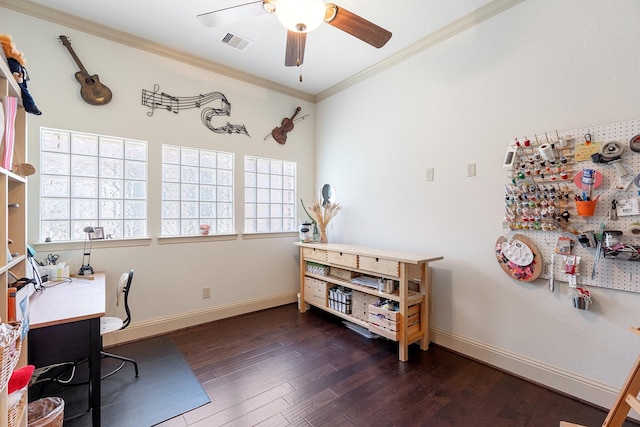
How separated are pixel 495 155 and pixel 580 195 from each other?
64 cm

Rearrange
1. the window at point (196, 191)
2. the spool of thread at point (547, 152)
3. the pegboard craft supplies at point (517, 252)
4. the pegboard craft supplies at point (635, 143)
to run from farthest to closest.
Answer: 1. the window at point (196, 191)
2. the pegboard craft supplies at point (517, 252)
3. the spool of thread at point (547, 152)
4. the pegboard craft supplies at point (635, 143)

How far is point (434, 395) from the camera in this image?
1.98 m

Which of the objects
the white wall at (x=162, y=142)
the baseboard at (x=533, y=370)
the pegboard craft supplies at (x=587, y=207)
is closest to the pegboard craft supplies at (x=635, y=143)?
the pegboard craft supplies at (x=587, y=207)

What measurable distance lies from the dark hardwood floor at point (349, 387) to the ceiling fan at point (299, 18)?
2.42 meters

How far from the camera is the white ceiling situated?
7.72ft

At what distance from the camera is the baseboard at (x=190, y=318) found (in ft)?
9.11

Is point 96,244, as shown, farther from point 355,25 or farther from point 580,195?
point 580,195

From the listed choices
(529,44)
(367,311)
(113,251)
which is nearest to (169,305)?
(113,251)

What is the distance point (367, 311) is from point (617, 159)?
219 centimetres

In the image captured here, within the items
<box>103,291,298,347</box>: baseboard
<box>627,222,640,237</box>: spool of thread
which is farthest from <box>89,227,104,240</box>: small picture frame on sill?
<box>627,222,640,237</box>: spool of thread

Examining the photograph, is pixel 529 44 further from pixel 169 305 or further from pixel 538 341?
pixel 169 305

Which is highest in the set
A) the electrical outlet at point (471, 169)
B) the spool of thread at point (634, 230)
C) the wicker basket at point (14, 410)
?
the electrical outlet at point (471, 169)

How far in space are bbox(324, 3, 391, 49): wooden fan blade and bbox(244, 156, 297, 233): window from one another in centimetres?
214

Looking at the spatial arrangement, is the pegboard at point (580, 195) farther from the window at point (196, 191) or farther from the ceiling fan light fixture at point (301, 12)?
the window at point (196, 191)
